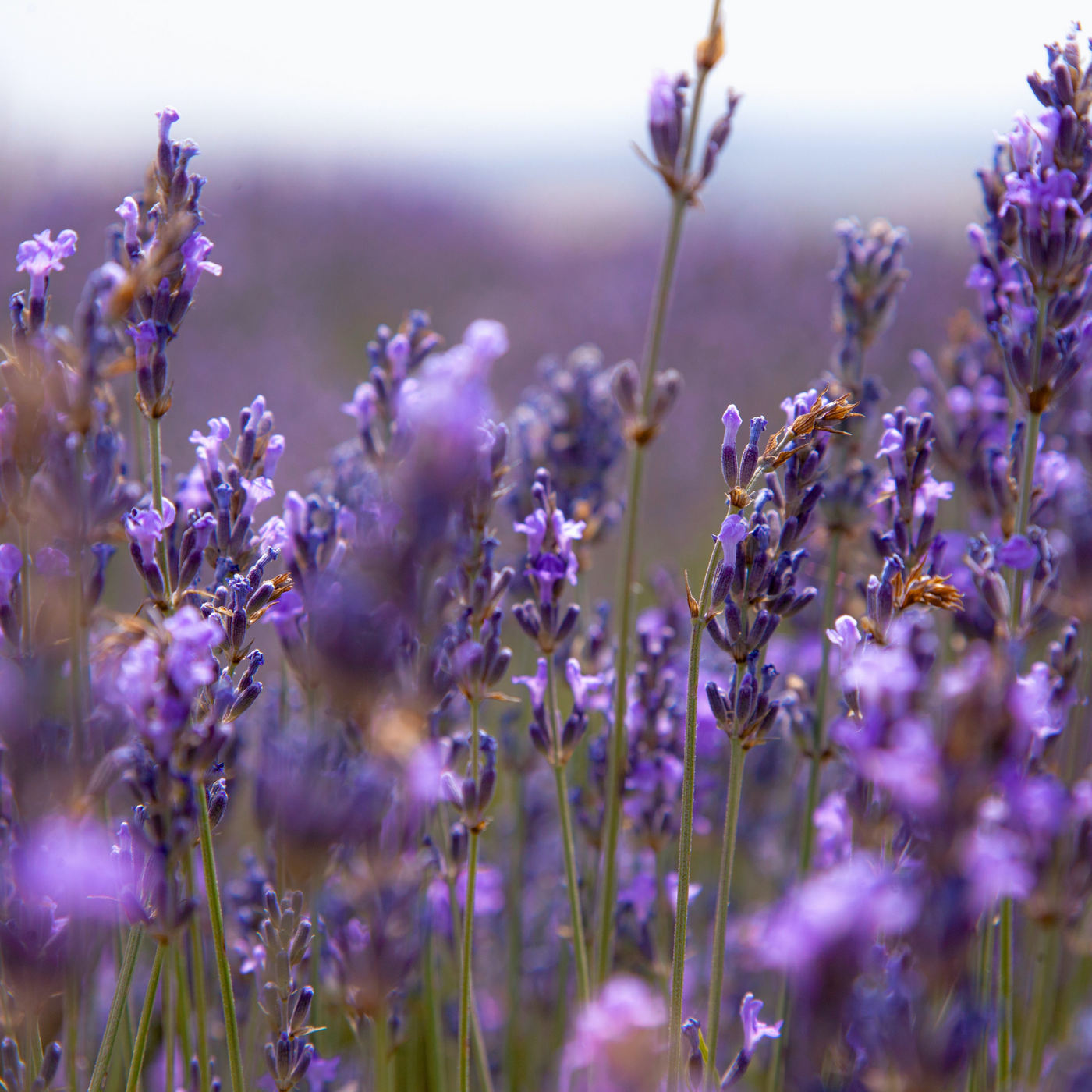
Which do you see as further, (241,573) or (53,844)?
(241,573)

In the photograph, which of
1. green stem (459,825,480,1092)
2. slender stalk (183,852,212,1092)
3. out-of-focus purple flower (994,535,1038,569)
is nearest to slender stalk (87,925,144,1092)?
slender stalk (183,852,212,1092)

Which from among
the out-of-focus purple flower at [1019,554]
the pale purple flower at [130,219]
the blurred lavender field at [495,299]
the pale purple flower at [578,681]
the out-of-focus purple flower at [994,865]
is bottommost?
the out-of-focus purple flower at [994,865]

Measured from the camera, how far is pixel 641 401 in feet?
4.92

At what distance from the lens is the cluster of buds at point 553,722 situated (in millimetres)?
1586

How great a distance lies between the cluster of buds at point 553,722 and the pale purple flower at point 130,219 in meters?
0.87

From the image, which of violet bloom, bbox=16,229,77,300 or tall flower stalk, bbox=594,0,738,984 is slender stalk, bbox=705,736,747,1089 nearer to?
tall flower stalk, bbox=594,0,738,984

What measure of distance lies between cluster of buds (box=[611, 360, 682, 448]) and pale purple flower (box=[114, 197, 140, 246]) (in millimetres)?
712

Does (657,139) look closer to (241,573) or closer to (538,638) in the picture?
(538,638)

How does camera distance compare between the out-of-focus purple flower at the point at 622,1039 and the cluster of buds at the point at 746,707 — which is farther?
the cluster of buds at the point at 746,707

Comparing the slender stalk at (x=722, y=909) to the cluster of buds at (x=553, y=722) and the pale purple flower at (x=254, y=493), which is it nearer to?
the cluster of buds at (x=553, y=722)

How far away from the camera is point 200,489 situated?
1.44 m

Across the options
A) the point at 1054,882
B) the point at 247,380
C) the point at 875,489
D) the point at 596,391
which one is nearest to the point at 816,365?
the point at 247,380

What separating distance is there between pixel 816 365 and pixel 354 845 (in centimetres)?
972

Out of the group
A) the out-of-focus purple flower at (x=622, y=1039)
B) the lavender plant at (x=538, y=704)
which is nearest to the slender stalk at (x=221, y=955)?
the lavender plant at (x=538, y=704)
